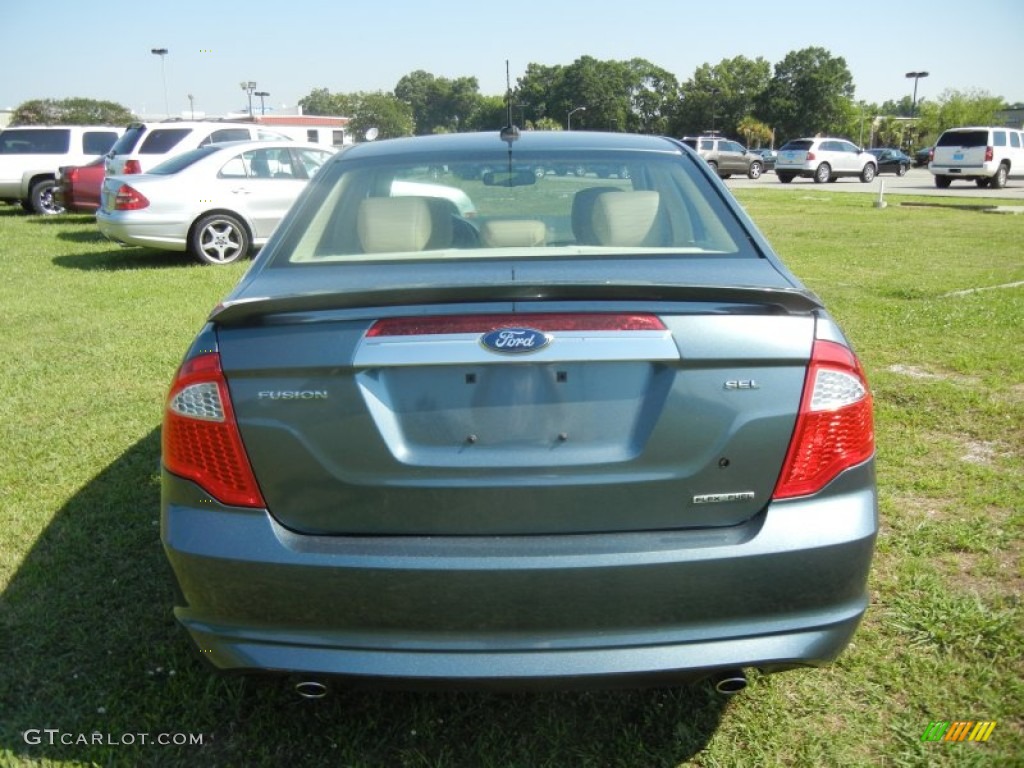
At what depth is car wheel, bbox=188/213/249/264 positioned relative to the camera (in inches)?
435

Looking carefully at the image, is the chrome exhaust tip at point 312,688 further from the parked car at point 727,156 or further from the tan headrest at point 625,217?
the parked car at point 727,156

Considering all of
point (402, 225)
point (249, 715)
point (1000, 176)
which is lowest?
point (249, 715)

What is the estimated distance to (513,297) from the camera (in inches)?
77.8

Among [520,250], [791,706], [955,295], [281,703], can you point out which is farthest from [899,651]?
[955,295]

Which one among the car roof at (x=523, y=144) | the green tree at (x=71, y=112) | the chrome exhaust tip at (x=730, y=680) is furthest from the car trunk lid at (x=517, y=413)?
the green tree at (x=71, y=112)

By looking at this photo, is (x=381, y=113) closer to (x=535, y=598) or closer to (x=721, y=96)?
(x=721, y=96)

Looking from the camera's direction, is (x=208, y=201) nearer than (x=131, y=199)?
No

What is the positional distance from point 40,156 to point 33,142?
1.13 feet

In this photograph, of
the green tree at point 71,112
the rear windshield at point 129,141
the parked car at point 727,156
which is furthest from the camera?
the green tree at point 71,112

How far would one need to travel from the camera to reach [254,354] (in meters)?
1.97

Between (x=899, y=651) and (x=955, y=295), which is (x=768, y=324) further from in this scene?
(x=955, y=295)

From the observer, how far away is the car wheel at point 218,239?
36.2 feet

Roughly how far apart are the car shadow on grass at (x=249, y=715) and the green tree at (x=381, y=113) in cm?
11385

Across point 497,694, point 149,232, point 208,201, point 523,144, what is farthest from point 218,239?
point 497,694
